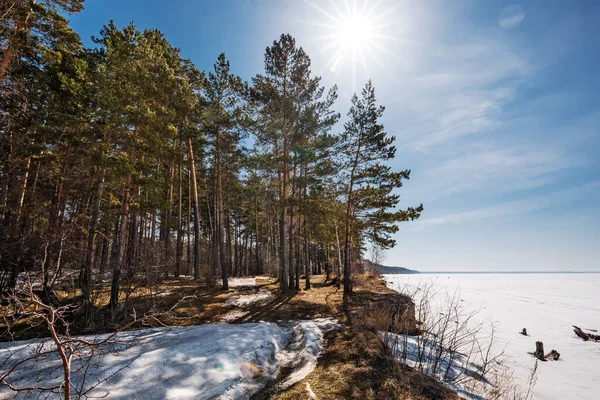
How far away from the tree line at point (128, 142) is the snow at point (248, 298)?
127 centimetres

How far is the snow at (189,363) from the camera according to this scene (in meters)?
4.28

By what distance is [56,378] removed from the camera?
14.0ft

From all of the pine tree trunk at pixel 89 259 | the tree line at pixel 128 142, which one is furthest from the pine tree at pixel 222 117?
the pine tree trunk at pixel 89 259

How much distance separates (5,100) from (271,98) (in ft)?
34.7

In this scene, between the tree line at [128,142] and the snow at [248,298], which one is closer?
the tree line at [128,142]

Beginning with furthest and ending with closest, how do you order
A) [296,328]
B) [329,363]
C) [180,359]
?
[296,328], [329,363], [180,359]

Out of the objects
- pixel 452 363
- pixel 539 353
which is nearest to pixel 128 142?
pixel 452 363

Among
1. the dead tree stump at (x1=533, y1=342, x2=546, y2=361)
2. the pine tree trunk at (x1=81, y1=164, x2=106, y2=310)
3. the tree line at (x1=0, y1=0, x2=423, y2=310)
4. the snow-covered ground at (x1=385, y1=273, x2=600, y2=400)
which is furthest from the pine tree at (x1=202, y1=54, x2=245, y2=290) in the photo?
the dead tree stump at (x1=533, y1=342, x2=546, y2=361)

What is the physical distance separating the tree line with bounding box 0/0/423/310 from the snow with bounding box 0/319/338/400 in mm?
2750

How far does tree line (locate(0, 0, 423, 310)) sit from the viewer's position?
29.2ft

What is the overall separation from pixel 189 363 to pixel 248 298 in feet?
26.0

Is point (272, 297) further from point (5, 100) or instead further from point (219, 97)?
point (5, 100)

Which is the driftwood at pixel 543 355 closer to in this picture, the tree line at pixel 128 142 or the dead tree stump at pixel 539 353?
the dead tree stump at pixel 539 353

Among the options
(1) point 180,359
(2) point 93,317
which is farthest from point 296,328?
(2) point 93,317
